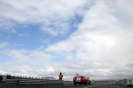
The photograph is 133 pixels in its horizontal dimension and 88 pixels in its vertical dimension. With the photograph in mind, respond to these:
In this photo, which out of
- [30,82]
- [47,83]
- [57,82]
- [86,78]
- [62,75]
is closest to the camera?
[30,82]

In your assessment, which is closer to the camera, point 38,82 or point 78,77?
point 38,82

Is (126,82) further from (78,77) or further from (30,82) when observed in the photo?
(30,82)

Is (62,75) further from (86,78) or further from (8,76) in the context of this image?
(8,76)

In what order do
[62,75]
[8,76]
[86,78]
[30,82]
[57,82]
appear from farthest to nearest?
[8,76] → [86,78] → [62,75] → [57,82] → [30,82]

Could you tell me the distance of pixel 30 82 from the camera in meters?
22.5

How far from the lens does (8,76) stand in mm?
Result: 37125

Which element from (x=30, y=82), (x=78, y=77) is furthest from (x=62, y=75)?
(x=30, y=82)

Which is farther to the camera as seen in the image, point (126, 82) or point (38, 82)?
point (126, 82)

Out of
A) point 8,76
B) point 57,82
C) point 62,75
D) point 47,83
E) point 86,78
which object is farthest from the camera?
point 8,76

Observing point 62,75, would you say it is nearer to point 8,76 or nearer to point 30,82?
point 30,82

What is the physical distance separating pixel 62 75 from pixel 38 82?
668cm

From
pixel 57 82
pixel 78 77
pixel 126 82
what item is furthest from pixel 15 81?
pixel 126 82

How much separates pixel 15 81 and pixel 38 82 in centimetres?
249

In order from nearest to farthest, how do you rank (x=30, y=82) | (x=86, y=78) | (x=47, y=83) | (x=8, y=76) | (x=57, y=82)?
(x=30, y=82)
(x=47, y=83)
(x=57, y=82)
(x=86, y=78)
(x=8, y=76)
